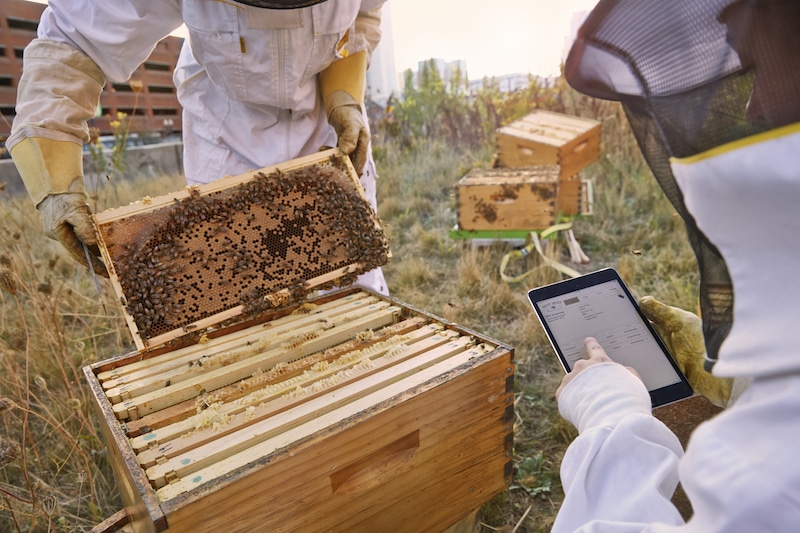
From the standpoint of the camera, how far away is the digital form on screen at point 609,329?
161 centimetres

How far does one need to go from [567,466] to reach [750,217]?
0.71m

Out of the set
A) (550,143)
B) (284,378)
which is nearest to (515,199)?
(550,143)

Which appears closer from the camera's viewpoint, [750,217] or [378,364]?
[750,217]

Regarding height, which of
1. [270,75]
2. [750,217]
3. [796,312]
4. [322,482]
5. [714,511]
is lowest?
[322,482]

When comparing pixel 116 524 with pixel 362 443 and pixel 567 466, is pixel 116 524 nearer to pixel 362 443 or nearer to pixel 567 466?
pixel 362 443

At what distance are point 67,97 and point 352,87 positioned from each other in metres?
1.34

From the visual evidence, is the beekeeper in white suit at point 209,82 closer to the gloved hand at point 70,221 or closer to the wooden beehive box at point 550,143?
the gloved hand at point 70,221

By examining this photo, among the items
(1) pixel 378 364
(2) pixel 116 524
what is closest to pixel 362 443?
(1) pixel 378 364

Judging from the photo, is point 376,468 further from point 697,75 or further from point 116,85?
point 116,85

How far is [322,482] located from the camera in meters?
1.50

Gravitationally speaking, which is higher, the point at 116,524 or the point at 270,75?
the point at 270,75

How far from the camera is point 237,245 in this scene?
2.19m

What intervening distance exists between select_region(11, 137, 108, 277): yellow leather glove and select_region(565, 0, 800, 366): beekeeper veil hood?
1.93 metres

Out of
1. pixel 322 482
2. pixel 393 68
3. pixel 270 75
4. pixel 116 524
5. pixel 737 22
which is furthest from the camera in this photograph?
pixel 393 68
